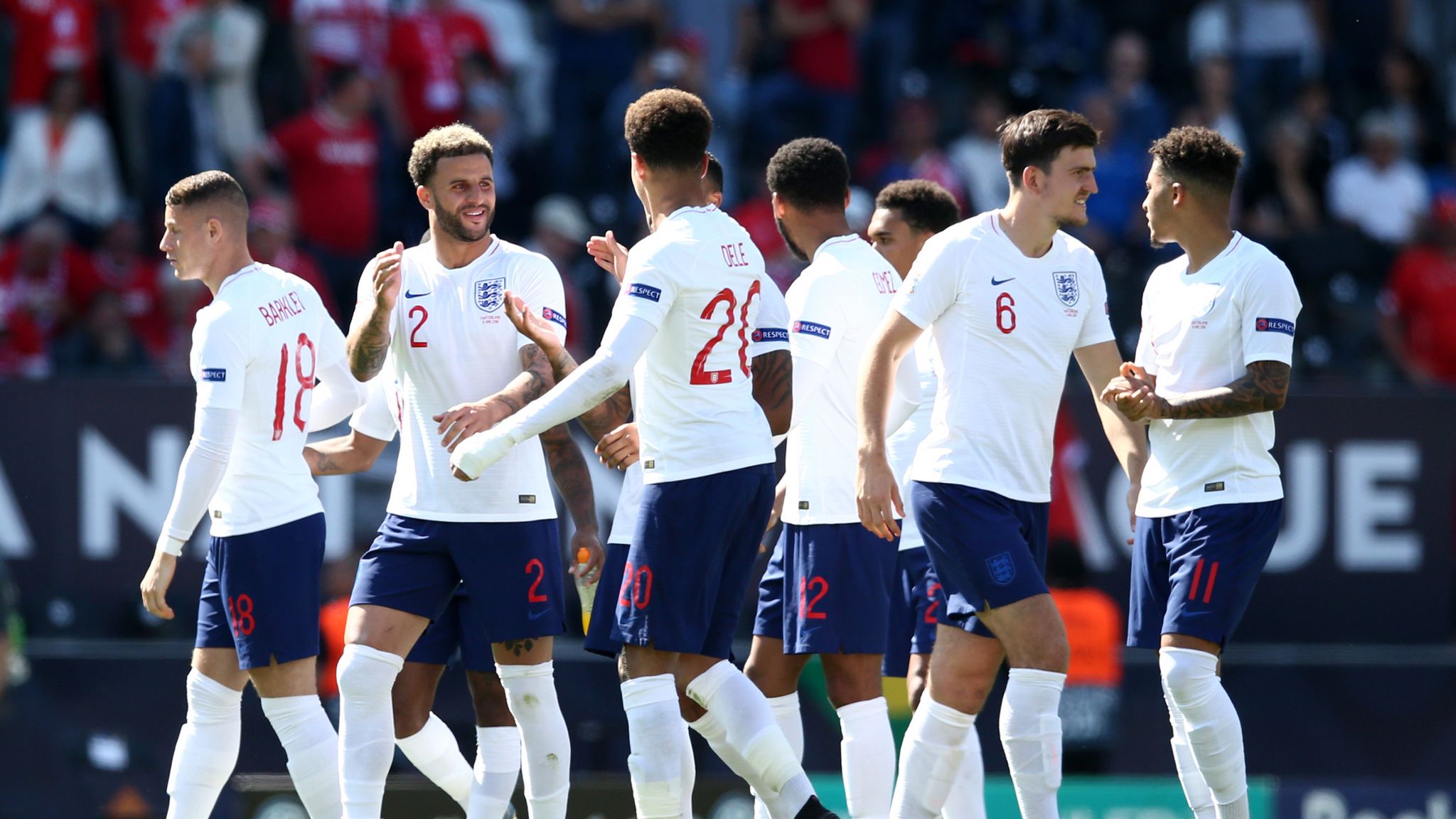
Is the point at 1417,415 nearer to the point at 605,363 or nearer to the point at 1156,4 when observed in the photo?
the point at 1156,4

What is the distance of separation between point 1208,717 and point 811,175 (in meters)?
2.55

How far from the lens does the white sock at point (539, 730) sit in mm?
6699

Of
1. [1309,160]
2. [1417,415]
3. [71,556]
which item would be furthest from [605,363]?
[1309,160]

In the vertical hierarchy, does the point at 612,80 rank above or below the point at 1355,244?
above

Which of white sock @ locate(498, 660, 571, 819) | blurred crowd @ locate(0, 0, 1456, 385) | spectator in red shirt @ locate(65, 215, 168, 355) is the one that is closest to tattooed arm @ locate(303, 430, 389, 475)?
white sock @ locate(498, 660, 571, 819)

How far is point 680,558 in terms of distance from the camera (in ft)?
20.4

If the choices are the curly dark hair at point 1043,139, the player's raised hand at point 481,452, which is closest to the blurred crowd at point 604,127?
the curly dark hair at point 1043,139

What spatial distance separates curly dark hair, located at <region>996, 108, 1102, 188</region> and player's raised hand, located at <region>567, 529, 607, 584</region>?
6.53 ft

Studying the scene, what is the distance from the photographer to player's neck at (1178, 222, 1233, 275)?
6801mm

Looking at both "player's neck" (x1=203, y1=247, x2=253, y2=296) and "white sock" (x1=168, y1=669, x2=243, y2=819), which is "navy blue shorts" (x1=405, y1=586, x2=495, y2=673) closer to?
"white sock" (x1=168, y1=669, x2=243, y2=819)

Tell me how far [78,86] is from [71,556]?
4.20m

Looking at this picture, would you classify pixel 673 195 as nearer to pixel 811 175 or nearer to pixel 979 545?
pixel 811 175

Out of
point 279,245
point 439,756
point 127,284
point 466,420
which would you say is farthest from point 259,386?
point 127,284

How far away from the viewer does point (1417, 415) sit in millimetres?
12234
